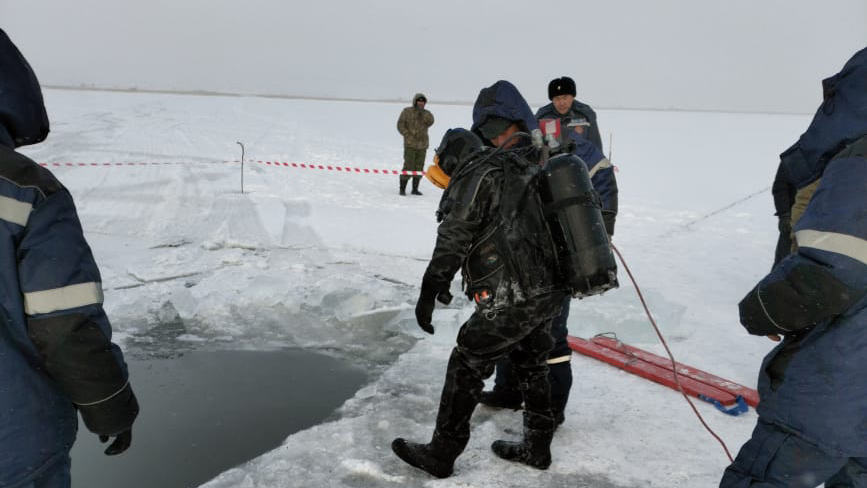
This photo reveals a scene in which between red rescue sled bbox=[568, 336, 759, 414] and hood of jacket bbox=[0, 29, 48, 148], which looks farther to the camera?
red rescue sled bbox=[568, 336, 759, 414]

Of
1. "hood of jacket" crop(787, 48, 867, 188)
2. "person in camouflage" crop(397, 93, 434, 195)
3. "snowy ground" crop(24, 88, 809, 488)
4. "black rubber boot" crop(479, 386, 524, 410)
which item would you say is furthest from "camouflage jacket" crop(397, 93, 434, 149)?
"hood of jacket" crop(787, 48, 867, 188)

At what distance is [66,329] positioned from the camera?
5.70 feet

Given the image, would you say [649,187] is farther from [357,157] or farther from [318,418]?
[318,418]

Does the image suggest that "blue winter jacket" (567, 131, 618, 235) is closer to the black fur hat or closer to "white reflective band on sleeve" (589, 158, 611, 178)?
"white reflective band on sleeve" (589, 158, 611, 178)

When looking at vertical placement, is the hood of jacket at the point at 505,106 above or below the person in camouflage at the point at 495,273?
above

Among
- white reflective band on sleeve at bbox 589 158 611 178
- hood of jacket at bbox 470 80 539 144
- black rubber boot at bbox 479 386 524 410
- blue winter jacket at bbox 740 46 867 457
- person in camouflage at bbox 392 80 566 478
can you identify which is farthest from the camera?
white reflective band on sleeve at bbox 589 158 611 178

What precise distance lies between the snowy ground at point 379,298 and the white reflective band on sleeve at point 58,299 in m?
1.40

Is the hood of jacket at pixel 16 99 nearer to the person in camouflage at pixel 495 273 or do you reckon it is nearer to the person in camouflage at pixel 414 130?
the person in camouflage at pixel 495 273

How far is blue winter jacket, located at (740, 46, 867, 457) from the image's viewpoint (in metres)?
1.78

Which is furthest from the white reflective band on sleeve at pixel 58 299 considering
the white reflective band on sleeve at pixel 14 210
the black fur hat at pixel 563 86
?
the black fur hat at pixel 563 86

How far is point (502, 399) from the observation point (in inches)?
142

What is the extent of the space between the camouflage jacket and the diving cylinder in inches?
340

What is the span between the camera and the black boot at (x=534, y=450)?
2.99 m

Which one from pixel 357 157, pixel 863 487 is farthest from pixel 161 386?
pixel 357 157
